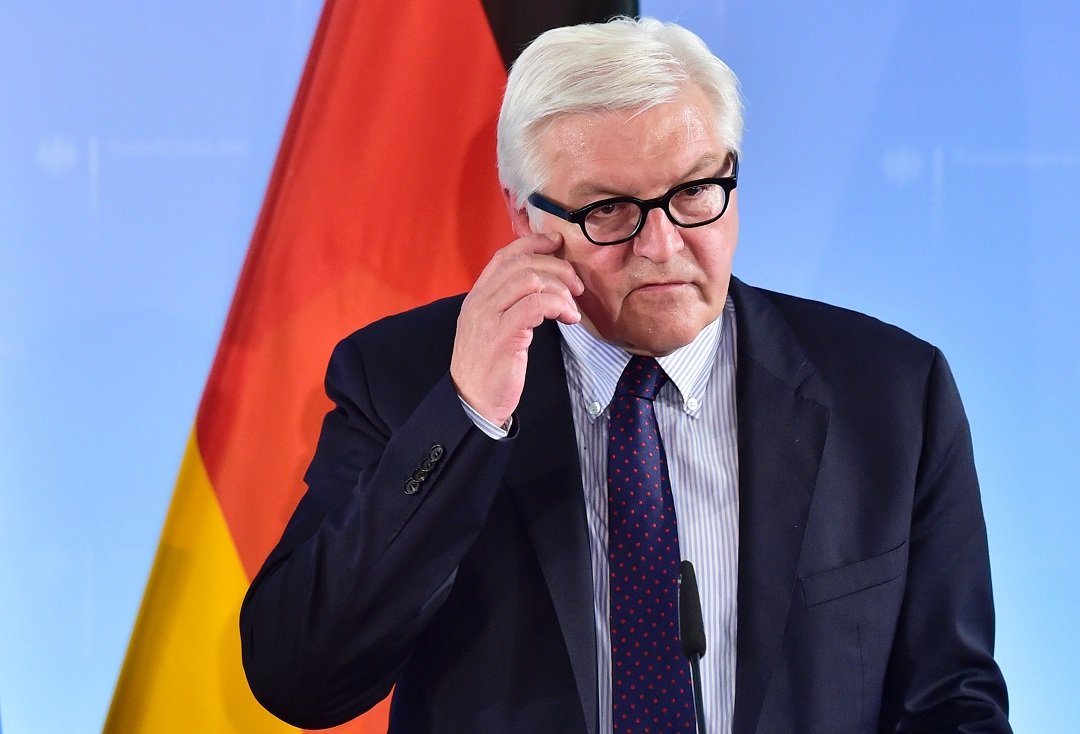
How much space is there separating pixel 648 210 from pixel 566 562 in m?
0.47

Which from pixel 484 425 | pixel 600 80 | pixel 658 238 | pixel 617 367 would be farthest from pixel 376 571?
pixel 600 80

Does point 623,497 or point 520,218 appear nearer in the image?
point 623,497

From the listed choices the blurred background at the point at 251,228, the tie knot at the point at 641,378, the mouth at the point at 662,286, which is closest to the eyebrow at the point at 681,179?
the mouth at the point at 662,286

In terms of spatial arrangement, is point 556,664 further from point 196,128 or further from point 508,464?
point 196,128

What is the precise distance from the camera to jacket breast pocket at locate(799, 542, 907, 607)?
160cm

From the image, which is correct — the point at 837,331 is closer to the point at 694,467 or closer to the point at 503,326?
the point at 694,467

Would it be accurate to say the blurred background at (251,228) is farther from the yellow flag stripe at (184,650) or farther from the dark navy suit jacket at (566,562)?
the dark navy suit jacket at (566,562)

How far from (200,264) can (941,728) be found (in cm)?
165

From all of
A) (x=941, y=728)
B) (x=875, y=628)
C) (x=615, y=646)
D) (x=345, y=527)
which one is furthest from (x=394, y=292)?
(x=941, y=728)

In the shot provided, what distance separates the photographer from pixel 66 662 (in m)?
2.49

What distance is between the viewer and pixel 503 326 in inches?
58.9

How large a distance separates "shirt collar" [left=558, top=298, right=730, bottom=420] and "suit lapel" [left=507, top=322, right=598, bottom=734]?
34 millimetres

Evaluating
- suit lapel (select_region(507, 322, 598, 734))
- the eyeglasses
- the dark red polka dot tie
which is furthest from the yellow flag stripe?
the eyeglasses

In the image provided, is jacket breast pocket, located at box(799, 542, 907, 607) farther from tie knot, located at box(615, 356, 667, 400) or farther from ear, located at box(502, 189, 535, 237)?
ear, located at box(502, 189, 535, 237)
